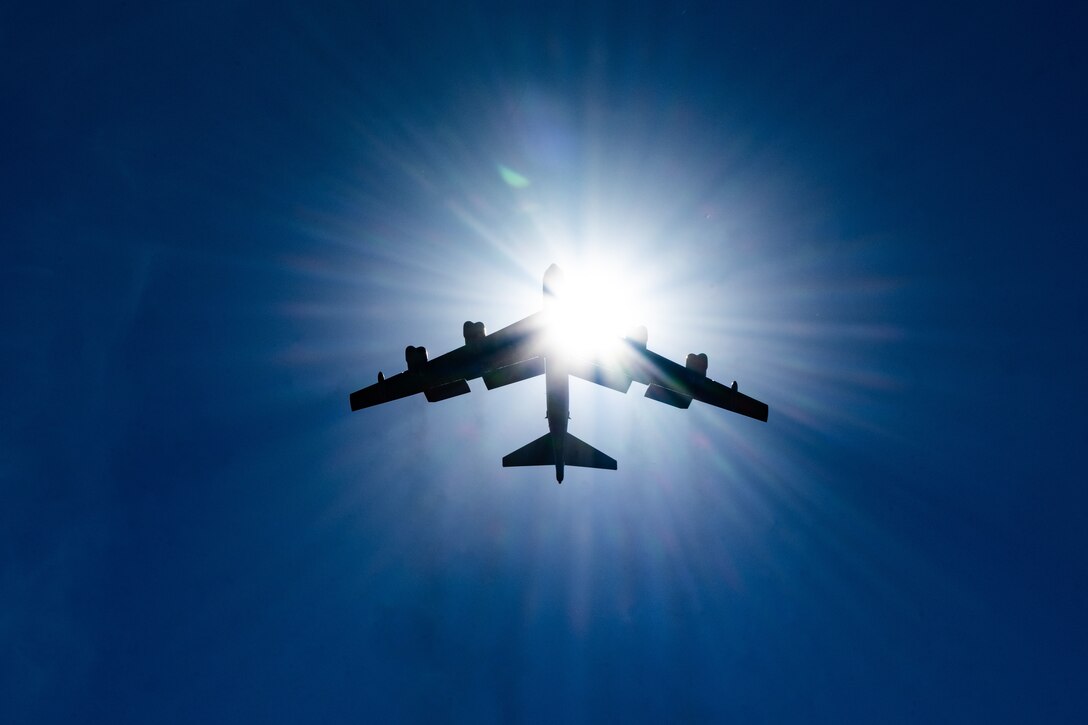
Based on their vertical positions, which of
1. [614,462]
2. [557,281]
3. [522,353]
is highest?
[557,281]

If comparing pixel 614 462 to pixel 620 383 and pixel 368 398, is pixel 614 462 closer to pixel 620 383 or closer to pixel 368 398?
pixel 620 383

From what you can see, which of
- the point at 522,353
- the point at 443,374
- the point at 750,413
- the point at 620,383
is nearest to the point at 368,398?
the point at 443,374

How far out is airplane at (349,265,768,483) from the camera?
25.0m

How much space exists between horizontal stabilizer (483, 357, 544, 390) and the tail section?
3964mm

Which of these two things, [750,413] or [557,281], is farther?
[750,413]

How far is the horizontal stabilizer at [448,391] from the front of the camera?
88.2ft

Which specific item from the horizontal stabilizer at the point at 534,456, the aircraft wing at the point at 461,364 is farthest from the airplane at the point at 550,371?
the horizontal stabilizer at the point at 534,456

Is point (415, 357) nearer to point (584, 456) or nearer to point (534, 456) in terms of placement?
point (534, 456)

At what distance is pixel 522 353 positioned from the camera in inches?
1004

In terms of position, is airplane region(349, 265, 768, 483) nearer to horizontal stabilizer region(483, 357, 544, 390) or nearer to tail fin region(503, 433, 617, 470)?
horizontal stabilizer region(483, 357, 544, 390)

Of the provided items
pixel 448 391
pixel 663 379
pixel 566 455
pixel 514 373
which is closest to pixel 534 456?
pixel 566 455

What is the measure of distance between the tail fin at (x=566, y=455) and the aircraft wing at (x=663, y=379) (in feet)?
14.4

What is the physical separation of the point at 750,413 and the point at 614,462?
7845 millimetres

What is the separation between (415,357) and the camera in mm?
25547
